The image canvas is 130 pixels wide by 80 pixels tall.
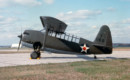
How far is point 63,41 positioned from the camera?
1630 cm

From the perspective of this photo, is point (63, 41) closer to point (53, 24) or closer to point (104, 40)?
point (53, 24)

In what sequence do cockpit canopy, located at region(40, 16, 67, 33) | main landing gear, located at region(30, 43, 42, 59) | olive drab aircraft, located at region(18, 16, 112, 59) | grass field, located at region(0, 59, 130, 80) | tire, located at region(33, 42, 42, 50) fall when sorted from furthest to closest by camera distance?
tire, located at region(33, 42, 42, 50), olive drab aircraft, located at region(18, 16, 112, 59), main landing gear, located at region(30, 43, 42, 59), cockpit canopy, located at region(40, 16, 67, 33), grass field, located at region(0, 59, 130, 80)

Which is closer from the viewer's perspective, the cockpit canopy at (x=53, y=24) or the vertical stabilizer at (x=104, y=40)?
the cockpit canopy at (x=53, y=24)

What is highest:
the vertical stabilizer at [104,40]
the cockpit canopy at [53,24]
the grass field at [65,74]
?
the cockpit canopy at [53,24]

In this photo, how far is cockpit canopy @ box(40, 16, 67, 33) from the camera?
14.3 metres

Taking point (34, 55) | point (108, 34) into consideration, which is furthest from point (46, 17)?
point (108, 34)

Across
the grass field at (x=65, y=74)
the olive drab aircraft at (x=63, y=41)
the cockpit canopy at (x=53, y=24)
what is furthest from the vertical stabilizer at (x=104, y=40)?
the grass field at (x=65, y=74)

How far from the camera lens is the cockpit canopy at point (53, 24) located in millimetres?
14284

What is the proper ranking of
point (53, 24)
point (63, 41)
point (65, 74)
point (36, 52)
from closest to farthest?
point (65, 74)
point (53, 24)
point (36, 52)
point (63, 41)

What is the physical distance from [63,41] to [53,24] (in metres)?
2.22

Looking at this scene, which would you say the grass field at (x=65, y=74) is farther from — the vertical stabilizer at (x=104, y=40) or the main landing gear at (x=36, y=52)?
the vertical stabilizer at (x=104, y=40)

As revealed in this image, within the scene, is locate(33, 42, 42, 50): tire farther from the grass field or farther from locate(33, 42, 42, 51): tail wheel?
the grass field

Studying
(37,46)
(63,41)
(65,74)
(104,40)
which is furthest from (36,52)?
(65,74)

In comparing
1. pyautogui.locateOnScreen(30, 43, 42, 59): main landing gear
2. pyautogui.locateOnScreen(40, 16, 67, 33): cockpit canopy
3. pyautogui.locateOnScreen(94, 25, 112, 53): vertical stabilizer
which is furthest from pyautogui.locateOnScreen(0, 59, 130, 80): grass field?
pyautogui.locateOnScreen(94, 25, 112, 53): vertical stabilizer
